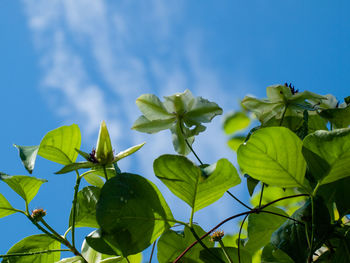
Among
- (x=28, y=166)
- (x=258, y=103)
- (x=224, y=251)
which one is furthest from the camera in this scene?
(x=258, y=103)

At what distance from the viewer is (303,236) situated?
0.64m

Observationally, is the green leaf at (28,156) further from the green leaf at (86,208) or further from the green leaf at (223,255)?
the green leaf at (223,255)

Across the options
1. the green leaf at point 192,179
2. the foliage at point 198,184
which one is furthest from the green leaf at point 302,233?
the green leaf at point 192,179

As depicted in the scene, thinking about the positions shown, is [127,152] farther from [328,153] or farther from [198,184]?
[328,153]

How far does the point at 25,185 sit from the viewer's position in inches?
29.8

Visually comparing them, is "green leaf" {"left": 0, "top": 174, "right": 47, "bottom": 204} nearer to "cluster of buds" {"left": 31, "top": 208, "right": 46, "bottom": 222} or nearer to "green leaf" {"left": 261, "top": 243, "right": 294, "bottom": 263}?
"cluster of buds" {"left": 31, "top": 208, "right": 46, "bottom": 222}

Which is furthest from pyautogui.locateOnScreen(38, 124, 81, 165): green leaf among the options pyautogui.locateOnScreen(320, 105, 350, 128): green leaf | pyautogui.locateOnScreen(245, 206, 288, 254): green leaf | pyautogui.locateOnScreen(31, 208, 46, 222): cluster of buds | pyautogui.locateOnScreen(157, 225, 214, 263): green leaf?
pyautogui.locateOnScreen(320, 105, 350, 128): green leaf

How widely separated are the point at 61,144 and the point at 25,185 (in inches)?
4.2

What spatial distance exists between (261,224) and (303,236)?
0.20m

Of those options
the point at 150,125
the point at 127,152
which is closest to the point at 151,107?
the point at 150,125

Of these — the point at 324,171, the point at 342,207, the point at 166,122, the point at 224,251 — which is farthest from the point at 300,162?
the point at 166,122

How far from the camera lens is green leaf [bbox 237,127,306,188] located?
64 centimetres

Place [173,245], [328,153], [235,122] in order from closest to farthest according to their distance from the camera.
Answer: [328,153]
[173,245]
[235,122]

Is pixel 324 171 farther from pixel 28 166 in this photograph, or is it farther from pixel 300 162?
pixel 28 166
